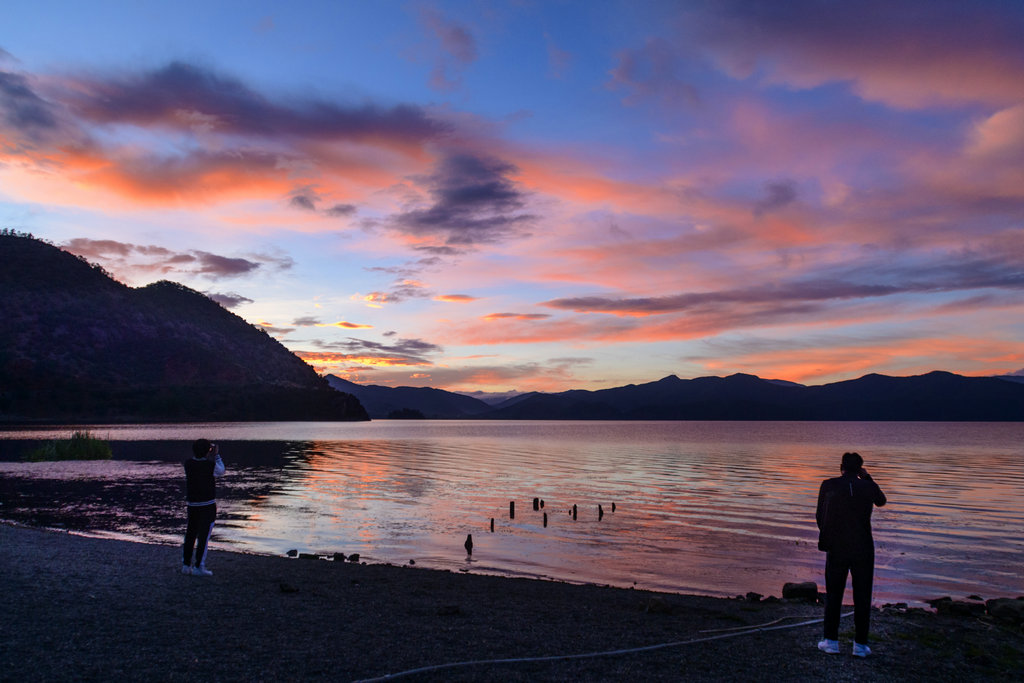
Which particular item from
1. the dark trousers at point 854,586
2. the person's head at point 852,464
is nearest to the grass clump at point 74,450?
the dark trousers at point 854,586

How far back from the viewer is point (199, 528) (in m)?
15.8

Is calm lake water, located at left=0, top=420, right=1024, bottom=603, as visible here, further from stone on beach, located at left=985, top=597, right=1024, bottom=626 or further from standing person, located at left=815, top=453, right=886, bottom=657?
standing person, located at left=815, top=453, right=886, bottom=657

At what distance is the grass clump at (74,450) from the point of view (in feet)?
193

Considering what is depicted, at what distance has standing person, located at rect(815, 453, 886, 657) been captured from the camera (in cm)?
1070

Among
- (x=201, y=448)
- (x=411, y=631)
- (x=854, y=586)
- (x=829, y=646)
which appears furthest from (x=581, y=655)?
(x=201, y=448)

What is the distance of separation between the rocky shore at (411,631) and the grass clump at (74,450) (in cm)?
5004

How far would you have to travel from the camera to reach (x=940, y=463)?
3061 inches

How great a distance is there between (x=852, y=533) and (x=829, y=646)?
2122 mm

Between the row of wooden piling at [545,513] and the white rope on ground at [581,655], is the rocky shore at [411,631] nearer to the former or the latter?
the white rope on ground at [581,655]

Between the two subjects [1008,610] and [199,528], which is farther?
[199,528]

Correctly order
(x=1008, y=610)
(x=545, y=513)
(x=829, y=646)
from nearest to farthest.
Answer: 1. (x=829, y=646)
2. (x=1008, y=610)
3. (x=545, y=513)

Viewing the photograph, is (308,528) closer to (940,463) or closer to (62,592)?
(62,592)

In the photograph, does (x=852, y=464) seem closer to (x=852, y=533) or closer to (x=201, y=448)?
(x=852, y=533)

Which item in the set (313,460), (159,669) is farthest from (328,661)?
(313,460)
